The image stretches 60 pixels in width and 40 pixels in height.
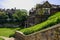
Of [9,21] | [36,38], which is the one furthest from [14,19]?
[36,38]

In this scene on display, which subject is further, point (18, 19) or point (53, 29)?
point (18, 19)

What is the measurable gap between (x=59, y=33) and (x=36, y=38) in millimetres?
2557

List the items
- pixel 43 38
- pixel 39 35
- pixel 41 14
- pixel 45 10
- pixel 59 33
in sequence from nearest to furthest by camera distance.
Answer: pixel 59 33 → pixel 43 38 → pixel 39 35 → pixel 41 14 → pixel 45 10

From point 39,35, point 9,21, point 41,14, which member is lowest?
point 9,21

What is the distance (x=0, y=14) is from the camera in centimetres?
7369

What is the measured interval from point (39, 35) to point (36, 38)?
0.63m

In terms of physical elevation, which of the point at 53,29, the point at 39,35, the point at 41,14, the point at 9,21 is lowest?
the point at 9,21

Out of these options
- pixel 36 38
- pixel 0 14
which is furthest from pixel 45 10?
pixel 0 14

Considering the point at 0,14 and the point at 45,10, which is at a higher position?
the point at 45,10

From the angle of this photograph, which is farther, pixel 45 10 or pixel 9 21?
pixel 9 21

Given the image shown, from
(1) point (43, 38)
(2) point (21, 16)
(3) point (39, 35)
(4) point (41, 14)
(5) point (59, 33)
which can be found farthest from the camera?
(2) point (21, 16)

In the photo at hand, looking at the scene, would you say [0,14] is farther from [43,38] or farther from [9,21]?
[43,38]

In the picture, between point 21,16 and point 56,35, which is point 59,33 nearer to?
point 56,35

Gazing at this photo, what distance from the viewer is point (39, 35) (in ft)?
31.3
